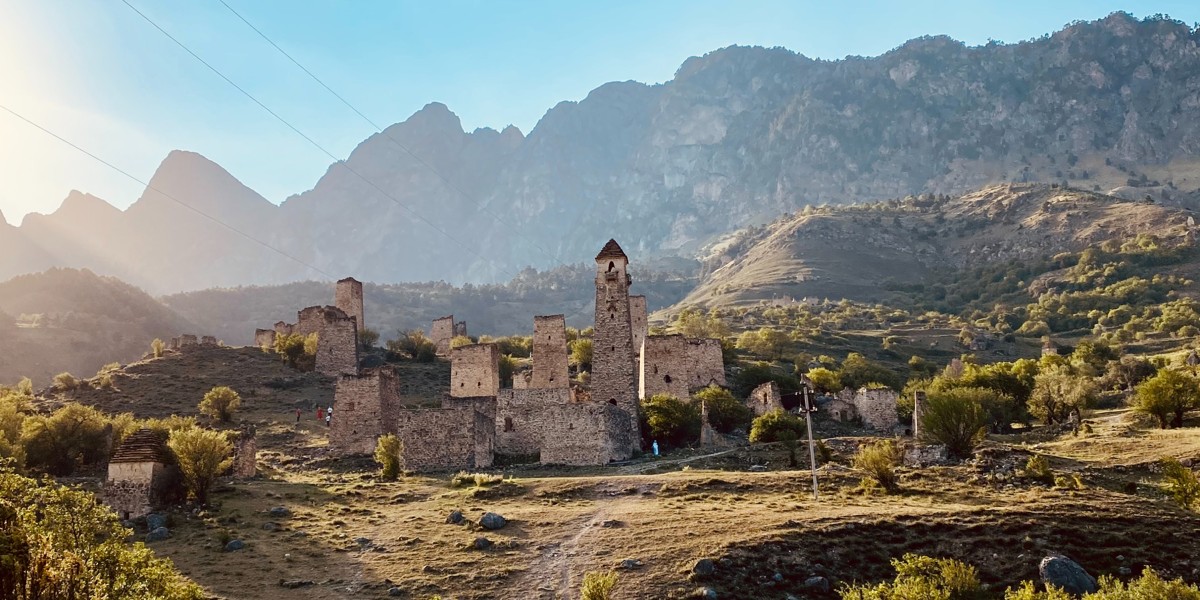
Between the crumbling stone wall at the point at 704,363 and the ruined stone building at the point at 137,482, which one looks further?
the crumbling stone wall at the point at 704,363

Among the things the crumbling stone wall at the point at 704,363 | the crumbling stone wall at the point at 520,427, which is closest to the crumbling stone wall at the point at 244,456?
the crumbling stone wall at the point at 520,427

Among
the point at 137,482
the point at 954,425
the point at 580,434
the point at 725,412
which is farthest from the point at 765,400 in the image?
the point at 137,482

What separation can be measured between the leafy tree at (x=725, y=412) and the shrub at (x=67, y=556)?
27830 mm

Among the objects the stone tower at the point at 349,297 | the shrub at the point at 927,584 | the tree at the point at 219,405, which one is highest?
the stone tower at the point at 349,297

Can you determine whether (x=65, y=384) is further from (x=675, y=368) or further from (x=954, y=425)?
(x=954, y=425)

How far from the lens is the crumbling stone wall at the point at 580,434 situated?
35156 mm

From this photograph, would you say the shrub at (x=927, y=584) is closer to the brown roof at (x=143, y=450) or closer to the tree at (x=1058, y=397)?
the brown roof at (x=143, y=450)

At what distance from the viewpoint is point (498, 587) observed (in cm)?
2080

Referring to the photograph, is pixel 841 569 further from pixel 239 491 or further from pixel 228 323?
pixel 228 323

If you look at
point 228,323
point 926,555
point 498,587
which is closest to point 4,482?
point 498,587

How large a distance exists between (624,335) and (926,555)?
20.6 metres

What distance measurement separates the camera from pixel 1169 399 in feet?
117

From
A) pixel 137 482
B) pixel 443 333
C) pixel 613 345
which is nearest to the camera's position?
pixel 137 482

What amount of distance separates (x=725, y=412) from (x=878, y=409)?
7.83 m
